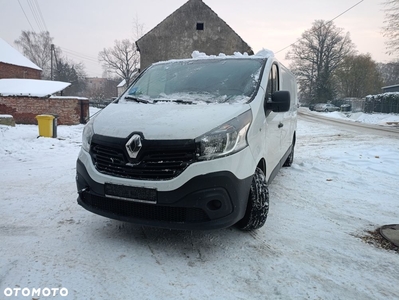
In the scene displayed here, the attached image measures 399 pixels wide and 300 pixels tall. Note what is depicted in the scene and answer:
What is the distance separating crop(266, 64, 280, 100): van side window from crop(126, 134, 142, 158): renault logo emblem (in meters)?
1.68

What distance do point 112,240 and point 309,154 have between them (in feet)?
21.7

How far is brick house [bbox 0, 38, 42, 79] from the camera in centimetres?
3447

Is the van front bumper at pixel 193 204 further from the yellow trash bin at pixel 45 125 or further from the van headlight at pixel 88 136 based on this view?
the yellow trash bin at pixel 45 125

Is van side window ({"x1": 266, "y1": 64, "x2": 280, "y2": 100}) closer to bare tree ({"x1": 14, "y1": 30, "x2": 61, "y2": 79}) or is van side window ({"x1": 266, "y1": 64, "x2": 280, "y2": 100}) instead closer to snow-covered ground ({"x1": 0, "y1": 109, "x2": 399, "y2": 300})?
snow-covered ground ({"x1": 0, "y1": 109, "x2": 399, "y2": 300})

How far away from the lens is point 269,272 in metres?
2.44

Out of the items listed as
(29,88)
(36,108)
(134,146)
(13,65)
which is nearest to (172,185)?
(134,146)

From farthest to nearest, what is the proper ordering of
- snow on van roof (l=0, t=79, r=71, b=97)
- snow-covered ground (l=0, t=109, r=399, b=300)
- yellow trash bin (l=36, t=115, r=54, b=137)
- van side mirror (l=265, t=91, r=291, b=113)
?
snow on van roof (l=0, t=79, r=71, b=97)
yellow trash bin (l=36, t=115, r=54, b=137)
van side mirror (l=265, t=91, r=291, b=113)
snow-covered ground (l=0, t=109, r=399, b=300)

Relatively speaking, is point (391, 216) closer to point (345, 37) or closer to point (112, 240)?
point (112, 240)

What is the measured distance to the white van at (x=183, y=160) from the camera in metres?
2.49

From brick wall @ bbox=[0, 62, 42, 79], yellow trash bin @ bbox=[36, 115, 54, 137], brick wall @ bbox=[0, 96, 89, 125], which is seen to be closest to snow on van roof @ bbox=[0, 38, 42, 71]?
brick wall @ bbox=[0, 62, 42, 79]

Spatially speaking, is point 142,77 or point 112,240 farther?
point 142,77

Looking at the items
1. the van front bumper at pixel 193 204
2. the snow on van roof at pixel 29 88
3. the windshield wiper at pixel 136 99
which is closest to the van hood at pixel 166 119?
the windshield wiper at pixel 136 99

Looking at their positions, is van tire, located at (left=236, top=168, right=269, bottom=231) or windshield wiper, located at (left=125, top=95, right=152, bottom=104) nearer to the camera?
van tire, located at (left=236, top=168, right=269, bottom=231)

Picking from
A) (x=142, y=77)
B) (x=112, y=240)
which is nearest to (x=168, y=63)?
(x=142, y=77)
